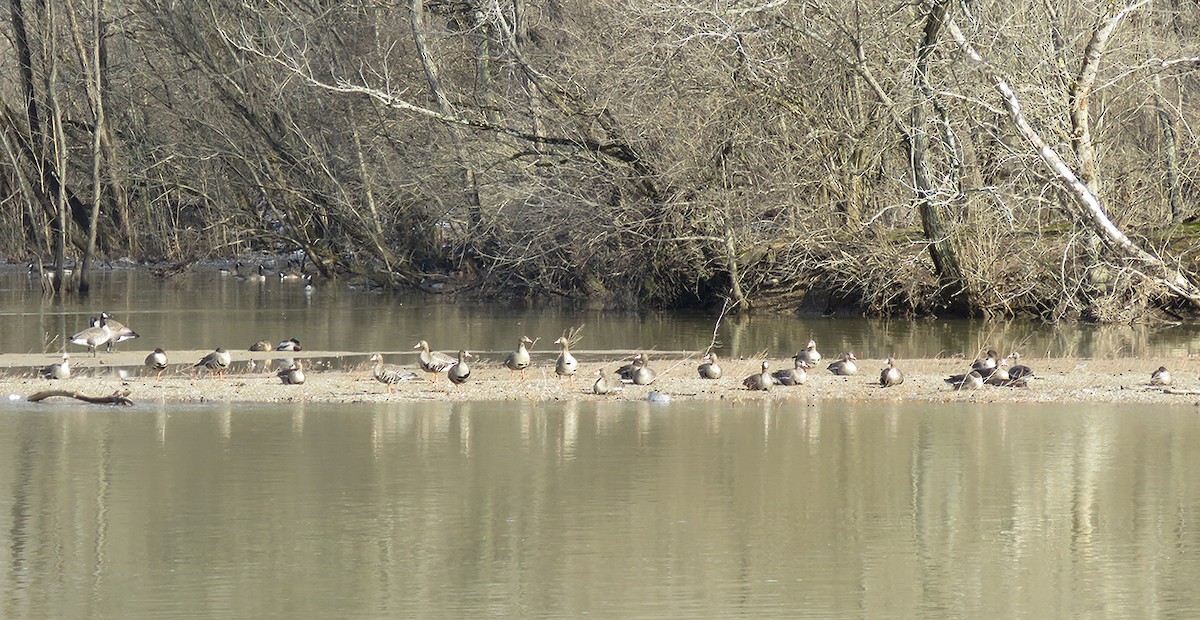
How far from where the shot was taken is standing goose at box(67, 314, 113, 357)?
19.7 m

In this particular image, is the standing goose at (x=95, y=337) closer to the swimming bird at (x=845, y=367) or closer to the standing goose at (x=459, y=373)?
the standing goose at (x=459, y=373)

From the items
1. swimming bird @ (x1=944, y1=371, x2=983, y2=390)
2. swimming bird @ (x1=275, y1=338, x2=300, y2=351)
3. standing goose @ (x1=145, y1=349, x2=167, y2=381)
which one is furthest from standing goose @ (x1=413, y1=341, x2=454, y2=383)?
swimming bird @ (x1=944, y1=371, x2=983, y2=390)

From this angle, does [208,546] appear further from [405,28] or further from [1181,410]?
[405,28]

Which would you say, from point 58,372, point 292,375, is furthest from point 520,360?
point 58,372

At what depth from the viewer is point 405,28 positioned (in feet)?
104

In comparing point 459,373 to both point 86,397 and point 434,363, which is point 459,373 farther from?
point 86,397

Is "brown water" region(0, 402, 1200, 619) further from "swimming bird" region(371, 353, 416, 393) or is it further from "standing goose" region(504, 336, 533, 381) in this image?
"standing goose" region(504, 336, 533, 381)

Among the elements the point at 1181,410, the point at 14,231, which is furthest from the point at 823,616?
the point at 14,231

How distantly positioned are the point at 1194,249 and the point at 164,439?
682 inches

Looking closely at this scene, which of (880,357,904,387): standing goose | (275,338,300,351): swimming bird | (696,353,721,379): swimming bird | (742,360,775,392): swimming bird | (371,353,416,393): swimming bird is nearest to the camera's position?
(742,360,775,392): swimming bird

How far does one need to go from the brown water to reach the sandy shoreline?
2.58ft

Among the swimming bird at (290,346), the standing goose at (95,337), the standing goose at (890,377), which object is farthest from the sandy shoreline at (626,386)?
the swimming bird at (290,346)

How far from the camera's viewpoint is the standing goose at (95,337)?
1970 centimetres

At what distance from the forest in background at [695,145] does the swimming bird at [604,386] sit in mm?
4956
